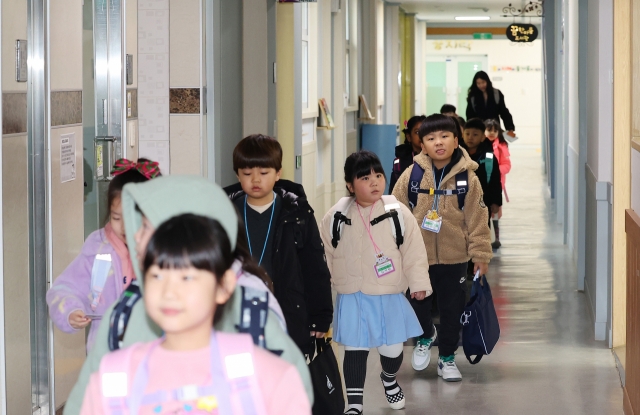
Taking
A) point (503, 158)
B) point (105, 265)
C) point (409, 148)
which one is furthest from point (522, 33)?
point (105, 265)

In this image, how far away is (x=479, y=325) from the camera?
494cm

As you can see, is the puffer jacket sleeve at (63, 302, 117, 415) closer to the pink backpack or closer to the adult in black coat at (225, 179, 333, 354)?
the pink backpack

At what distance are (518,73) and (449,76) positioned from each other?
2.10 m

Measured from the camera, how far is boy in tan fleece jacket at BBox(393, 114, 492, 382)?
4.86 m

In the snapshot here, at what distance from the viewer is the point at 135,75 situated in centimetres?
495

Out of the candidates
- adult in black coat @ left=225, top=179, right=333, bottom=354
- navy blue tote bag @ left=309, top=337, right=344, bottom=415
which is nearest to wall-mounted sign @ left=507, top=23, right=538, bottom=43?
adult in black coat @ left=225, top=179, right=333, bottom=354

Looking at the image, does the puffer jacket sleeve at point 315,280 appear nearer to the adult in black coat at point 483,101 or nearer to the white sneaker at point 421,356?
the white sneaker at point 421,356

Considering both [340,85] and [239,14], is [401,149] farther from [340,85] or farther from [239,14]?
[340,85]

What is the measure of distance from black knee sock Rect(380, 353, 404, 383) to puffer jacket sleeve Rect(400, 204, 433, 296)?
0.34 metres

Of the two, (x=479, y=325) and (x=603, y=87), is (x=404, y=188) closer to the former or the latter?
(x=479, y=325)

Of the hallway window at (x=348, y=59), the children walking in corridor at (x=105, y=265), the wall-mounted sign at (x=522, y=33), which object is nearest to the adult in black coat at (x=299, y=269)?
the children walking in corridor at (x=105, y=265)

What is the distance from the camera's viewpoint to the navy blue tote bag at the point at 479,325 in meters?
4.94

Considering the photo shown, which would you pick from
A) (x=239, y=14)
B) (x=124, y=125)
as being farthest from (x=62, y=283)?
(x=239, y=14)

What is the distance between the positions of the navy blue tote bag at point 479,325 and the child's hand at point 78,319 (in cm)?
275
